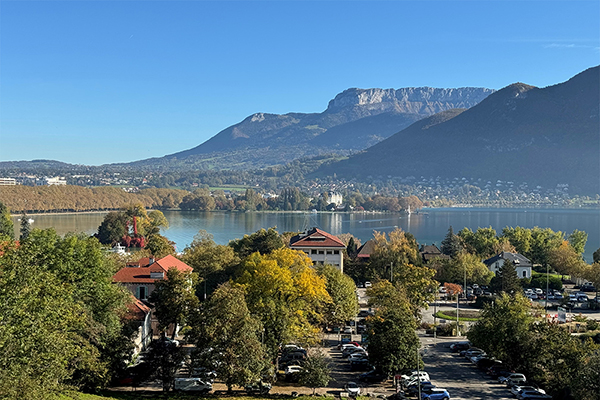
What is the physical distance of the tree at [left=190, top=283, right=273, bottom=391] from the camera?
16.2 m

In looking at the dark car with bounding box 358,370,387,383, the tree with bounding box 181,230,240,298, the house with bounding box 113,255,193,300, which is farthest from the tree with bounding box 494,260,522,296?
the house with bounding box 113,255,193,300

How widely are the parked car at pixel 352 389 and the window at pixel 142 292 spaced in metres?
10.6

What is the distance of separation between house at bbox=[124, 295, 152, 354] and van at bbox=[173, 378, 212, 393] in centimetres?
257

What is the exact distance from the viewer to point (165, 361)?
17047 mm

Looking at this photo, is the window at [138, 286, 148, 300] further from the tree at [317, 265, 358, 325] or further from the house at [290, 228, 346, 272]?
the house at [290, 228, 346, 272]

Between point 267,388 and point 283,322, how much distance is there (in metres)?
2.15

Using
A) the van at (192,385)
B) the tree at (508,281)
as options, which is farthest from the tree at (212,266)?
the tree at (508,281)

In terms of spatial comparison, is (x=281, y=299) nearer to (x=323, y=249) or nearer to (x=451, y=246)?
(x=323, y=249)

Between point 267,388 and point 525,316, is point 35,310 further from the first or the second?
point 525,316

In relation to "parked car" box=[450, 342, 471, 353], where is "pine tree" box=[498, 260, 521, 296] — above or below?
above

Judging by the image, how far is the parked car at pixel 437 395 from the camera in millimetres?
16609

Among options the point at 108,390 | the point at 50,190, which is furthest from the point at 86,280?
the point at 50,190

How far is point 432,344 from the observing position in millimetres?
23453

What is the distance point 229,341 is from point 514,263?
27784 mm
